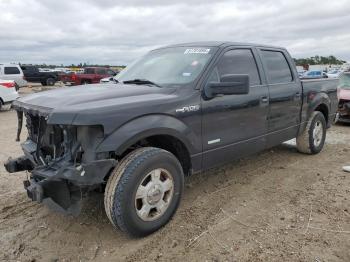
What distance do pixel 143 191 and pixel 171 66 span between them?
1656 millimetres

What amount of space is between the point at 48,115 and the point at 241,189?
2.60 meters

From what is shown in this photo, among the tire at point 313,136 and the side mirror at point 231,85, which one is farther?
the tire at point 313,136

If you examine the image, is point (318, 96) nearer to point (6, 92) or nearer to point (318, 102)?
point (318, 102)

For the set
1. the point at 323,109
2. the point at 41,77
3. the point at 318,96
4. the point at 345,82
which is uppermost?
the point at 41,77

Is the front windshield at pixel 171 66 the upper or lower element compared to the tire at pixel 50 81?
upper

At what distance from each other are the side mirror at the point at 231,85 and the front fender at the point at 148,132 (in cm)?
51

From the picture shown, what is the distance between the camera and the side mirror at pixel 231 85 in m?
3.59

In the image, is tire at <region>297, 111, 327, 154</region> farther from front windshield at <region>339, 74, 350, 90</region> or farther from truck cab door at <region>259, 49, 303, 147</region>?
front windshield at <region>339, 74, 350, 90</region>

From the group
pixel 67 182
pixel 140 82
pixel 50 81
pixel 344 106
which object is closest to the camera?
pixel 67 182

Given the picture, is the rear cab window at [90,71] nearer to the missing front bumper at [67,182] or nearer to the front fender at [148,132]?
the front fender at [148,132]

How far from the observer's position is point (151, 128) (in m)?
3.31

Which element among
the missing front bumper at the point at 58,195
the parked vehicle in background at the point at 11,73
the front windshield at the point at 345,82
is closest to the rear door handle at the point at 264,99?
the missing front bumper at the point at 58,195

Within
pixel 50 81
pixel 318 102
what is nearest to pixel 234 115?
pixel 318 102

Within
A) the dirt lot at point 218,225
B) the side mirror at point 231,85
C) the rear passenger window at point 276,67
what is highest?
the rear passenger window at point 276,67
